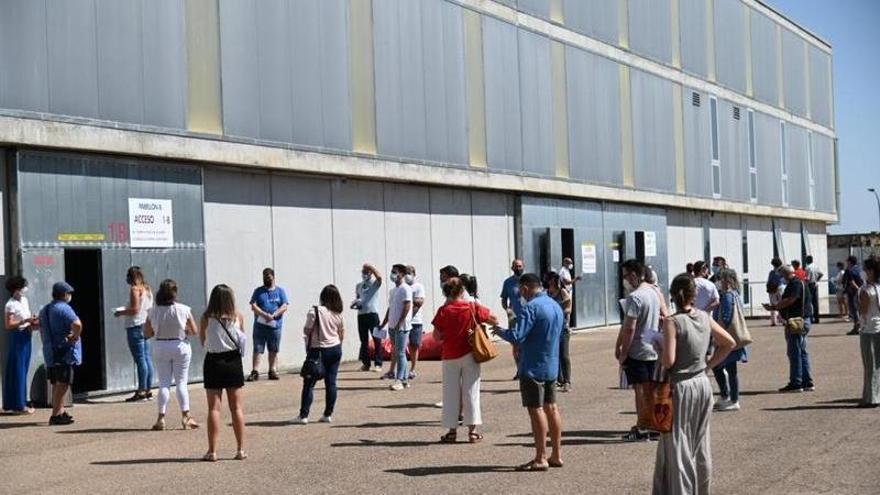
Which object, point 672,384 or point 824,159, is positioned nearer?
point 672,384

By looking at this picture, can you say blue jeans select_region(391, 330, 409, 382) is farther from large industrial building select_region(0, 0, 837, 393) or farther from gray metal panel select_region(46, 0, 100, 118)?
gray metal panel select_region(46, 0, 100, 118)

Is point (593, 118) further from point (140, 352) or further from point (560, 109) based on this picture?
point (140, 352)

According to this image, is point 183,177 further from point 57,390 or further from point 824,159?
point 824,159

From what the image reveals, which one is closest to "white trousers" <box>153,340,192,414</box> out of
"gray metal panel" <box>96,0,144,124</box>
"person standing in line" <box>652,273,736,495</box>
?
"gray metal panel" <box>96,0,144,124</box>

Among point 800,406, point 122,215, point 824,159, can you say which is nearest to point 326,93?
point 122,215

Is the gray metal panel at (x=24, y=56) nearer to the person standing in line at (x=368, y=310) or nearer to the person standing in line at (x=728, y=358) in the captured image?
the person standing in line at (x=368, y=310)

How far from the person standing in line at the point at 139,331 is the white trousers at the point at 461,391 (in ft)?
20.9

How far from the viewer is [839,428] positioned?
45.3 ft

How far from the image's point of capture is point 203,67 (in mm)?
22281

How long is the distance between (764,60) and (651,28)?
13236mm

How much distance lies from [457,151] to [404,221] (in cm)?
293

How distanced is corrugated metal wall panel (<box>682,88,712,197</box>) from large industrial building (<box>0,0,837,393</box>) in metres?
0.11

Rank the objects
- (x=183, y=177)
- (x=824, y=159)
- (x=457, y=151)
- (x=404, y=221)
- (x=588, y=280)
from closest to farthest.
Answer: (x=183, y=177) → (x=404, y=221) → (x=457, y=151) → (x=588, y=280) → (x=824, y=159)

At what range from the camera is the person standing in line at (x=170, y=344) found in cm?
1529
